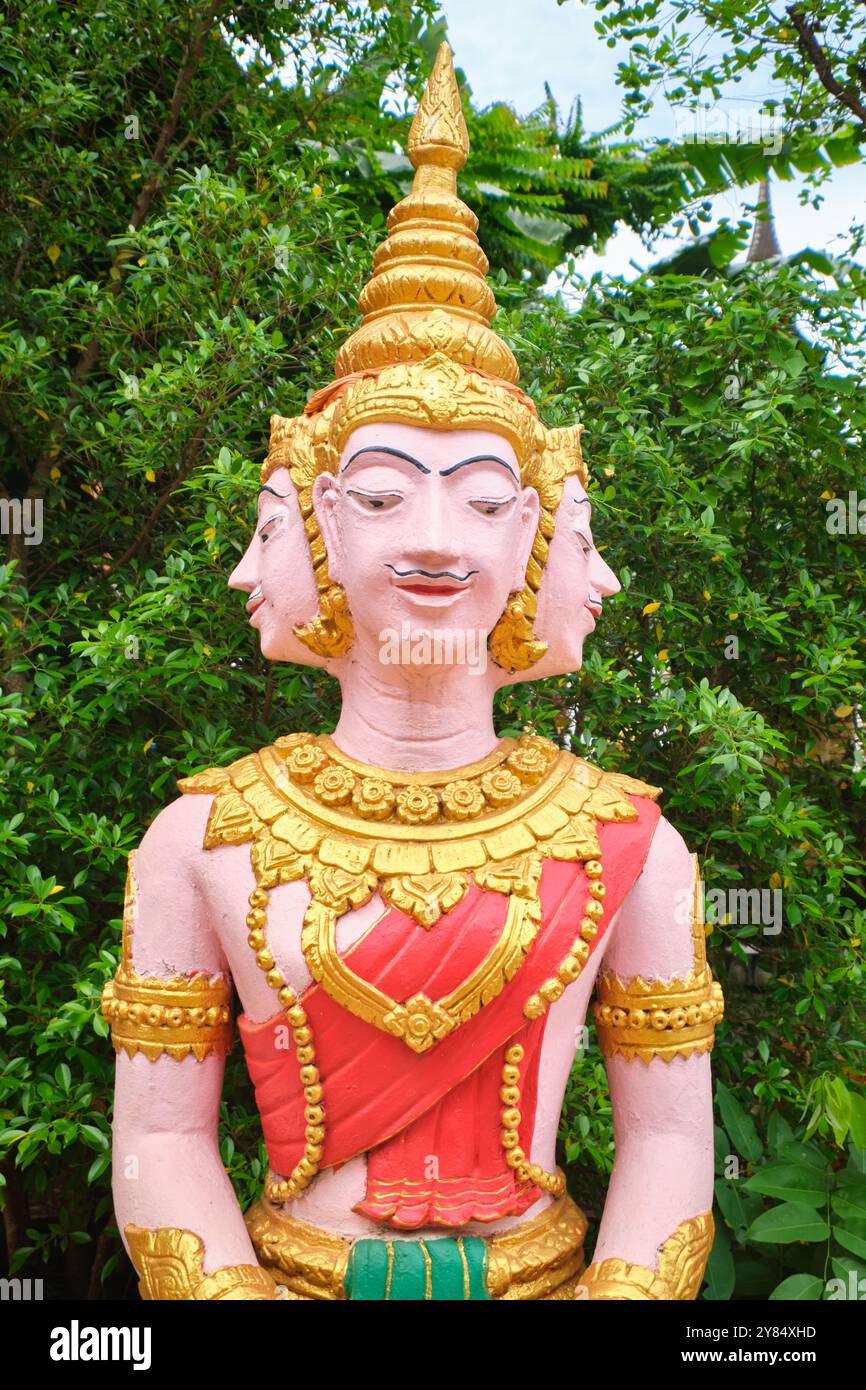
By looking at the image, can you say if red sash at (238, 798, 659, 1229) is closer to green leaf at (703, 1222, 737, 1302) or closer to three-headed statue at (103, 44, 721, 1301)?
three-headed statue at (103, 44, 721, 1301)

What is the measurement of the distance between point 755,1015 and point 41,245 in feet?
13.4

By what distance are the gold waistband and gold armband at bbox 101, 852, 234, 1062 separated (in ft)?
1.32

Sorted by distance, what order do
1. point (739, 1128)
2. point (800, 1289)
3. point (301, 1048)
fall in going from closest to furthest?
point (301, 1048), point (800, 1289), point (739, 1128)

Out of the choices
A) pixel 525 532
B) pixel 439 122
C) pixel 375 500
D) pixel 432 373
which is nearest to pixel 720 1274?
pixel 525 532

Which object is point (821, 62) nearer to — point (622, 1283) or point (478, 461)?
point (478, 461)

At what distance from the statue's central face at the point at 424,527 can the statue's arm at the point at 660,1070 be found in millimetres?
709

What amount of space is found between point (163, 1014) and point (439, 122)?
2.18 meters

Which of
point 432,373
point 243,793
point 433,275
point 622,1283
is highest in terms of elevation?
point 433,275

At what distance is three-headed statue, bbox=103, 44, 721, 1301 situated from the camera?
7.63 ft

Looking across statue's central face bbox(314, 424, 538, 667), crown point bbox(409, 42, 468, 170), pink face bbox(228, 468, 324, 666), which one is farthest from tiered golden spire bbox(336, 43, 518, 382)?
pink face bbox(228, 468, 324, 666)

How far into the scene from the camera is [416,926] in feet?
7.64

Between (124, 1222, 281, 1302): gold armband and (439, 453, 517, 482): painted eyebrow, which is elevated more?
(439, 453, 517, 482): painted eyebrow

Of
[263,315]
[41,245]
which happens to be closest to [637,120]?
[263,315]

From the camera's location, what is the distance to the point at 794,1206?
3191 mm
